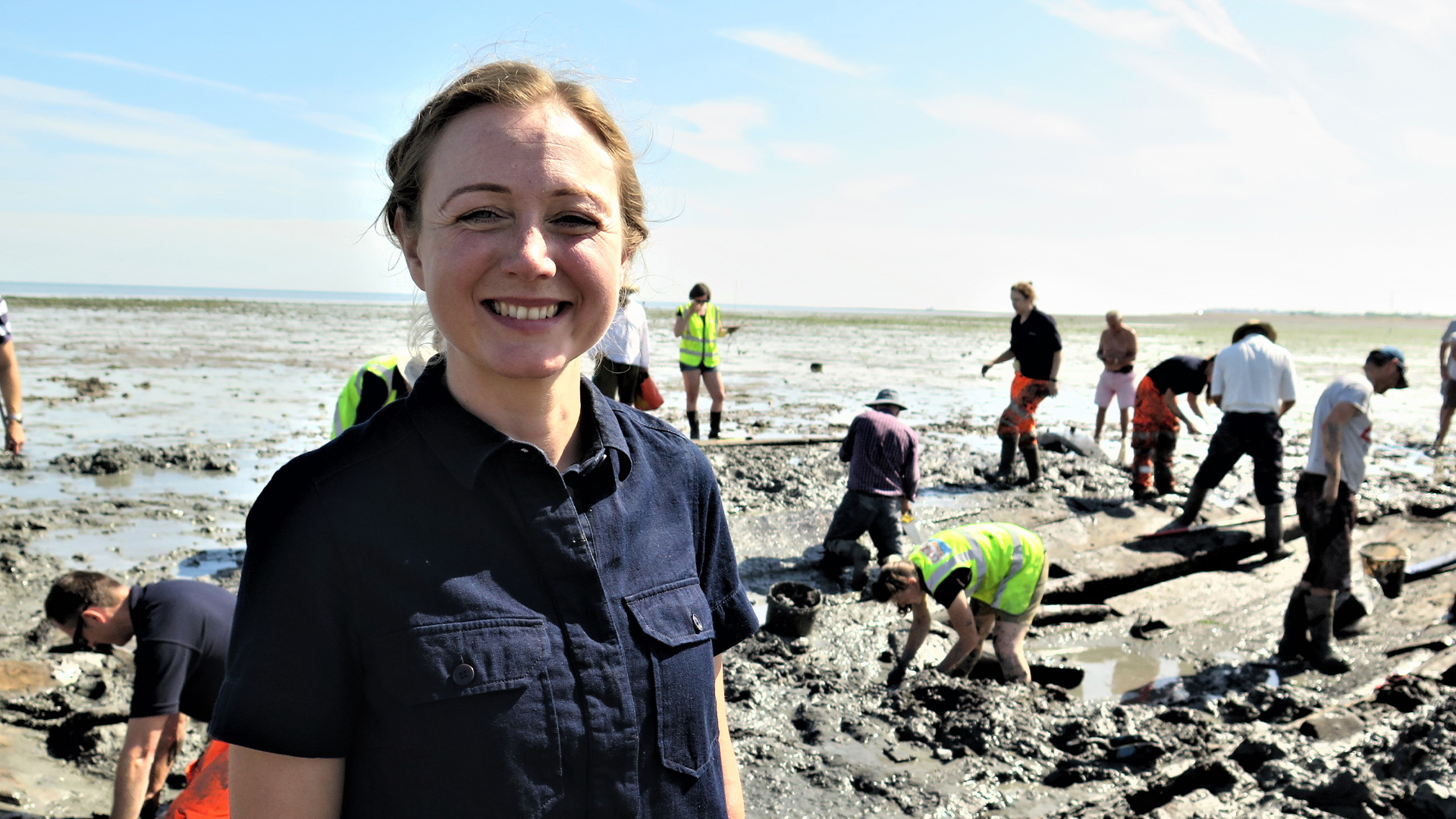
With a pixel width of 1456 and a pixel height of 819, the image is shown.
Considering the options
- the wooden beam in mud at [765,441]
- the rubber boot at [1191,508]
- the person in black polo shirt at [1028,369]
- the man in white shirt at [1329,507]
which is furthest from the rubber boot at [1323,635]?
the wooden beam in mud at [765,441]

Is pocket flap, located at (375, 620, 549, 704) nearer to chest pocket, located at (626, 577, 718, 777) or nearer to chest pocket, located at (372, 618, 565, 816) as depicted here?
chest pocket, located at (372, 618, 565, 816)

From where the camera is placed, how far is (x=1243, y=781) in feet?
12.9

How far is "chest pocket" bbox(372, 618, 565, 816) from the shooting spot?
110 centimetres

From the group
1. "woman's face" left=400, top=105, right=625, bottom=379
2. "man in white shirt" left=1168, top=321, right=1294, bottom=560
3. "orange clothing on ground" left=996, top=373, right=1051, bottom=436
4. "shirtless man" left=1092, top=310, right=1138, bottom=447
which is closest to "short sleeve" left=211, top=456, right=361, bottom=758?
"woman's face" left=400, top=105, right=625, bottom=379

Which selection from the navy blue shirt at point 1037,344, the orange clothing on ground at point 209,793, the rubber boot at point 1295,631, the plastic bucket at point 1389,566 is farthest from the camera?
the navy blue shirt at point 1037,344

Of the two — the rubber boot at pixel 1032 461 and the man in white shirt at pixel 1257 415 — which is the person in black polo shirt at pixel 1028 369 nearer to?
the rubber boot at pixel 1032 461

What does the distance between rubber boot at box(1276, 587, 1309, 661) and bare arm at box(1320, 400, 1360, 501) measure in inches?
32.4

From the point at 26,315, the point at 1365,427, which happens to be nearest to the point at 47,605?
the point at 1365,427

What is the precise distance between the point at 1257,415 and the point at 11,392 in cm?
963

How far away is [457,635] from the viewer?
1.12 meters

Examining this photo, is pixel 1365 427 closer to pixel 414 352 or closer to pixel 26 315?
pixel 414 352

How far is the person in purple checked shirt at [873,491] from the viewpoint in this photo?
726cm

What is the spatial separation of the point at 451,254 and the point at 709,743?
837mm

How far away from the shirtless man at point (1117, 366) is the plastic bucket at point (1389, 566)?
14.4ft
